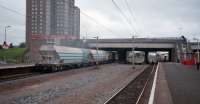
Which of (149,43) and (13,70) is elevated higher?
(149,43)

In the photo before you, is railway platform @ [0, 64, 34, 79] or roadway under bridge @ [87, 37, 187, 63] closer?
railway platform @ [0, 64, 34, 79]

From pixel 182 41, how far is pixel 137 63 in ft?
77.6

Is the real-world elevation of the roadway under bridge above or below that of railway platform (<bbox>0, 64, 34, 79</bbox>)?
above

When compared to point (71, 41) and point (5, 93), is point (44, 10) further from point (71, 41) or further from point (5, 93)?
point (5, 93)

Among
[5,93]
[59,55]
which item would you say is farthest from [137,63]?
[5,93]

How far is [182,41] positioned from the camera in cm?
8075

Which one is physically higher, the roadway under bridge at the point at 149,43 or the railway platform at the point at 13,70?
the roadway under bridge at the point at 149,43

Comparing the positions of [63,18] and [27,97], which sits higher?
[63,18]

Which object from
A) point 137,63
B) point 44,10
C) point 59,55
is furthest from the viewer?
point 137,63

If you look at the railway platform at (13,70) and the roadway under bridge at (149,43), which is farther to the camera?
the roadway under bridge at (149,43)

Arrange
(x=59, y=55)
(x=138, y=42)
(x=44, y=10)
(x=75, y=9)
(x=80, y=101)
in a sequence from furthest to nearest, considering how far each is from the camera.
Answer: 1. (x=138, y=42)
2. (x=75, y=9)
3. (x=44, y=10)
4. (x=59, y=55)
5. (x=80, y=101)

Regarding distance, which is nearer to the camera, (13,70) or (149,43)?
(13,70)

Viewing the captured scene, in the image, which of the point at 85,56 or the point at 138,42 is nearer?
the point at 85,56

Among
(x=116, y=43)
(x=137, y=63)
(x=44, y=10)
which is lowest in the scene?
(x=137, y=63)
